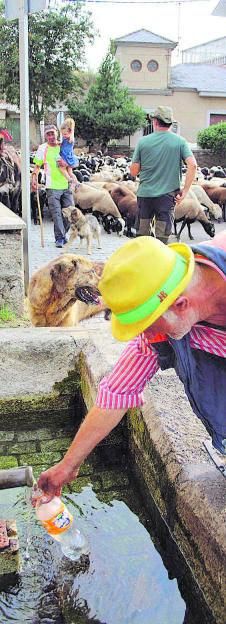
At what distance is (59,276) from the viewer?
5.49 metres

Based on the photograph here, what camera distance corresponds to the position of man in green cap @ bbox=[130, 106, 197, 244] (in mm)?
7645

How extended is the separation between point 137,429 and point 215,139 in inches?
1431

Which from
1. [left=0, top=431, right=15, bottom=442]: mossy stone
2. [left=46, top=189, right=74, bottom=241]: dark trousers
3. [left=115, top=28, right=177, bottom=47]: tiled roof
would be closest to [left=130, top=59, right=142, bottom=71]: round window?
[left=115, top=28, right=177, bottom=47]: tiled roof

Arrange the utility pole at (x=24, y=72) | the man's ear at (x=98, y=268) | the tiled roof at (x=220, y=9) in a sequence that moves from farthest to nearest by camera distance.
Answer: the tiled roof at (x=220, y=9) → the utility pole at (x=24, y=72) → the man's ear at (x=98, y=268)

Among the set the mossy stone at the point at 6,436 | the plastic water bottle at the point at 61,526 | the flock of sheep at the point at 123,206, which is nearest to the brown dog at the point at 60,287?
the mossy stone at the point at 6,436

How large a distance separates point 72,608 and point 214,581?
634 mm

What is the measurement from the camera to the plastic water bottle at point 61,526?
2696 millimetres

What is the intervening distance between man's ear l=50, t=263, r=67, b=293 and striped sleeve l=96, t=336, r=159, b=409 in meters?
2.97

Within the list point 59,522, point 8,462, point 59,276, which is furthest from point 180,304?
point 59,276

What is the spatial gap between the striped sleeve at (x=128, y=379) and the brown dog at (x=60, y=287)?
2983 mm

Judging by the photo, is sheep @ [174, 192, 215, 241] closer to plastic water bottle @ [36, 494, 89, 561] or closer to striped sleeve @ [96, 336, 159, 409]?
plastic water bottle @ [36, 494, 89, 561]

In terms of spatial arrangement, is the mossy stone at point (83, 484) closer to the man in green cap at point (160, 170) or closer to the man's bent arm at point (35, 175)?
the man in green cap at point (160, 170)

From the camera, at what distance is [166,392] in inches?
146

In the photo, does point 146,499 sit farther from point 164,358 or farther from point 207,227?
point 207,227
